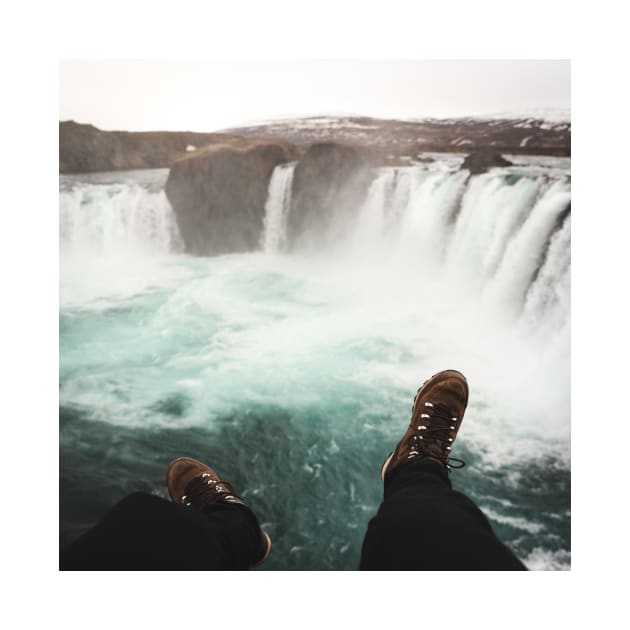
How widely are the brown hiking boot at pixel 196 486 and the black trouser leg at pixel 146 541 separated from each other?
0.32m

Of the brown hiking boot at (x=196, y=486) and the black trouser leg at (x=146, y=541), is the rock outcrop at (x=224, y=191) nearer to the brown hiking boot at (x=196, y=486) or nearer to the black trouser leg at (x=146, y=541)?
the brown hiking boot at (x=196, y=486)

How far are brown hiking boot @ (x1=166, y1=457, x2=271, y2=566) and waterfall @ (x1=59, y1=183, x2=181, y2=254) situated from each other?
0.78m

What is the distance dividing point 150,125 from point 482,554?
167 cm

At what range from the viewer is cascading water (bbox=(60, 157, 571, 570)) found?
185 centimetres

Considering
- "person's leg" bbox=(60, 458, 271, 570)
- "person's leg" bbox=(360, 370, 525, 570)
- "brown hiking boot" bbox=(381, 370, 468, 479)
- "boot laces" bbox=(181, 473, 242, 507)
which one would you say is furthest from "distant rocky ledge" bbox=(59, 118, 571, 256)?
"person's leg" bbox=(60, 458, 271, 570)

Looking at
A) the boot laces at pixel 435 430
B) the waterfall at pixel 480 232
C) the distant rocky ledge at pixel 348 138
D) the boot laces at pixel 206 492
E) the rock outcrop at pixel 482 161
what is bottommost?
the boot laces at pixel 206 492

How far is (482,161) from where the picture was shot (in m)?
1.96

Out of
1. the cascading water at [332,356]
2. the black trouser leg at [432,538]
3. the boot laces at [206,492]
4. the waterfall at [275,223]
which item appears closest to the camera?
the black trouser leg at [432,538]

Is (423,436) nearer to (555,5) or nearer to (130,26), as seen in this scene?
(555,5)

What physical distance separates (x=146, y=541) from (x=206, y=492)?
52cm

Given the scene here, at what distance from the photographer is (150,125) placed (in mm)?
1963

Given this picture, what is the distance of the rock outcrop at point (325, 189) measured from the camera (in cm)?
199

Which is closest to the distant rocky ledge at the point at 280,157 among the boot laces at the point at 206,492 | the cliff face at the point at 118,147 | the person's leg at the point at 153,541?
the cliff face at the point at 118,147
